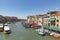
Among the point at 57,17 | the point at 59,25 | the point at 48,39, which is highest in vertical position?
the point at 57,17

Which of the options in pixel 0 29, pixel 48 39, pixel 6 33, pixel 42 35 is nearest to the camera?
pixel 48 39

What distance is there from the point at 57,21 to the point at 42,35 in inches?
345

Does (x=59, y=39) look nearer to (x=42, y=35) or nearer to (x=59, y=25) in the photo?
(x=42, y=35)

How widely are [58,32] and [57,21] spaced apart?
6.59 meters

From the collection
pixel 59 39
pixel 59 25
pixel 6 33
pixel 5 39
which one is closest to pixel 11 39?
pixel 5 39

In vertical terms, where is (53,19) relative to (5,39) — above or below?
above

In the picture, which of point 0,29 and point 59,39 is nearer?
point 59,39

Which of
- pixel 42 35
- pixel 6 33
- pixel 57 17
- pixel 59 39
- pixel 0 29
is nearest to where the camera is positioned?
pixel 59 39

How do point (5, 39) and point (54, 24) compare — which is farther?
point (54, 24)

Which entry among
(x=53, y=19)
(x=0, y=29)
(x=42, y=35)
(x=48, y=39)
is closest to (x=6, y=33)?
(x=0, y=29)

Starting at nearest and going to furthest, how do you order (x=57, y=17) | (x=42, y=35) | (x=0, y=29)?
(x=42, y=35)
(x=57, y=17)
(x=0, y=29)

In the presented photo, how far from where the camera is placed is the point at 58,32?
2753 centimetres

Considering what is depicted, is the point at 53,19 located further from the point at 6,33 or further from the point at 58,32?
the point at 6,33

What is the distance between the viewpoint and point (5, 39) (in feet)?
80.9
